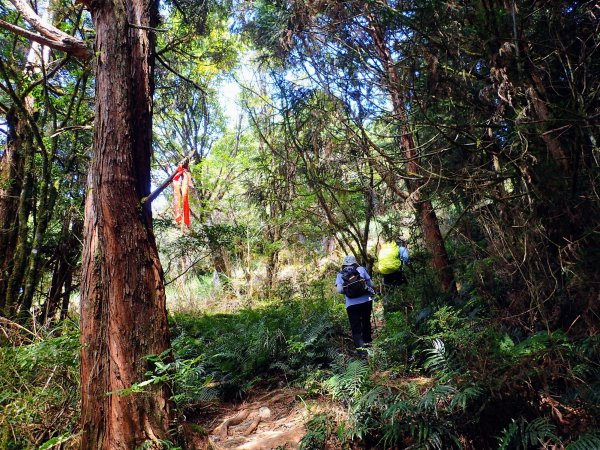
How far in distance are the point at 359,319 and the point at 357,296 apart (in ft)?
1.28

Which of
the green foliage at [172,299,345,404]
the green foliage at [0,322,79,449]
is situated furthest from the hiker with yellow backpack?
the green foliage at [0,322,79,449]

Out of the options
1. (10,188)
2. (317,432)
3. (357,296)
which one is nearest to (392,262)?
(357,296)

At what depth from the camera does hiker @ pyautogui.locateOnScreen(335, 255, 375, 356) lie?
5.81m

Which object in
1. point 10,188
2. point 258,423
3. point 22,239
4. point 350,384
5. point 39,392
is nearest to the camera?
point 39,392

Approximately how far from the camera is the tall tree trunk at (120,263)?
10.3 ft

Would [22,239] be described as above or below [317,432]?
above

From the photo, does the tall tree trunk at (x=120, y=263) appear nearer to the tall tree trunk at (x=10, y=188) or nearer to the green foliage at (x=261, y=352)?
the green foliage at (x=261, y=352)

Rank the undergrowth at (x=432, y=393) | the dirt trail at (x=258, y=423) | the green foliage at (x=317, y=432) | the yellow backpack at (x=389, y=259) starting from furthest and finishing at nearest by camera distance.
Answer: the yellow backpack at (x=389, y=259) → the dirt trail at (x=258, y=423) → the green foliage at (x=317, y=432) → the undergrowth at (x=432, y=393)

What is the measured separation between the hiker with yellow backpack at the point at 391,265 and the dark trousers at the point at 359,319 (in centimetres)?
130

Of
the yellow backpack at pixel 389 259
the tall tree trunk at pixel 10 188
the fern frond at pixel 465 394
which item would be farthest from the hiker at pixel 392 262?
the tall tree trunk at pixel 10 188

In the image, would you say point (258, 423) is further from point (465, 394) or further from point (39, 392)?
point (465, 394)

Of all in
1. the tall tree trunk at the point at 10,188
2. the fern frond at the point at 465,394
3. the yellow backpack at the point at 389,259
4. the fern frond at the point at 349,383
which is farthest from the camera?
the yellow backpack at the point at 389,259

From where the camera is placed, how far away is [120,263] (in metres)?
3.29

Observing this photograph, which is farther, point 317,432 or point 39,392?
point 317,432
